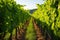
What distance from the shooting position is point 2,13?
24344 mm

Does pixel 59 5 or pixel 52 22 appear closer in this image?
pixel 59 5

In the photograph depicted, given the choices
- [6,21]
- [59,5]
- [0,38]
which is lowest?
[0,38]

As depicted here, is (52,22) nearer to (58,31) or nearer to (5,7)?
(58,31)

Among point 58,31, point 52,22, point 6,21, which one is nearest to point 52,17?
point 52,22

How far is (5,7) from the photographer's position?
2520 centimetres

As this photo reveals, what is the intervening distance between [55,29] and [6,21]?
22.6ft

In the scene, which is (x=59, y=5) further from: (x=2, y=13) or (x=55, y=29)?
(x=2, y=13)

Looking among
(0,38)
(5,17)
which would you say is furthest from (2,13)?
(0,38)

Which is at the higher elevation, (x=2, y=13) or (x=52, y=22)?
(x=2, y=13)

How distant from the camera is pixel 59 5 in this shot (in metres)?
23.9

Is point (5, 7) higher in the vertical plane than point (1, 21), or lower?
higher

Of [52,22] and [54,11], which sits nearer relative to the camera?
[54,11]

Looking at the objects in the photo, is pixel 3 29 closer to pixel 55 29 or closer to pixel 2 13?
pixel 2 13

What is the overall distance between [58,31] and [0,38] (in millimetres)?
7815
